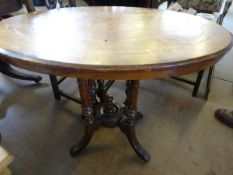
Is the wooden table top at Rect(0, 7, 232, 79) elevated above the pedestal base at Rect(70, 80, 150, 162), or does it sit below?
above

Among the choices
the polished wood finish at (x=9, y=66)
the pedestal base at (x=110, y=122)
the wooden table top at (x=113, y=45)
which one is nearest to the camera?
the wooden table top at (x=113, y=45)

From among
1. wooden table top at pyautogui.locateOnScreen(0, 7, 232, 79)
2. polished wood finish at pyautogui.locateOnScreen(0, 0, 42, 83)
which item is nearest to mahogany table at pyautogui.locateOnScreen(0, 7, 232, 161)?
wooden table top at pyautogui.locateOnScreen(0, 7, 232, 79)

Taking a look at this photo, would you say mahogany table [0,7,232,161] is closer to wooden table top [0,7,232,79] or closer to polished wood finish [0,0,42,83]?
wooden table top [0,7,232,79]

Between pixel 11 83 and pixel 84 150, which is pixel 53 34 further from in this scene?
pixel 11 83

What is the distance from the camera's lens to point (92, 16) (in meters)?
1.30

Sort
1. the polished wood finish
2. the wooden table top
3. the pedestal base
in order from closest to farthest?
the wooden table top → the pedestal base → the polished wood finish

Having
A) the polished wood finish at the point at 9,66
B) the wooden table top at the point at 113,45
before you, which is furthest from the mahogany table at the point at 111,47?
the polished wood finish at the point at 9,66

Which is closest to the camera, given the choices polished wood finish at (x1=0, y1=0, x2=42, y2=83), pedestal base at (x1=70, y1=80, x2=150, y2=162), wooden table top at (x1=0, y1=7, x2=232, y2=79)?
wooden table top at (x1=0, y1=7, x2=232, y2=79)

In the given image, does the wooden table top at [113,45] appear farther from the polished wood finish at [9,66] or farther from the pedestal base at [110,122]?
the polished wood finish at [9,66]

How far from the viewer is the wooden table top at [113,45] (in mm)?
721

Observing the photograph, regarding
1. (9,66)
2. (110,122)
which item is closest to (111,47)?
(110,122)

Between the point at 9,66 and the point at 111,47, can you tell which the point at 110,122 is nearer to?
the point at 111,47

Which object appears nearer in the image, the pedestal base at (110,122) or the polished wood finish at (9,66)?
the pedestal base at (110,122)

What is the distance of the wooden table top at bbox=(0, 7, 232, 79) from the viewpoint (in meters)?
0.72
